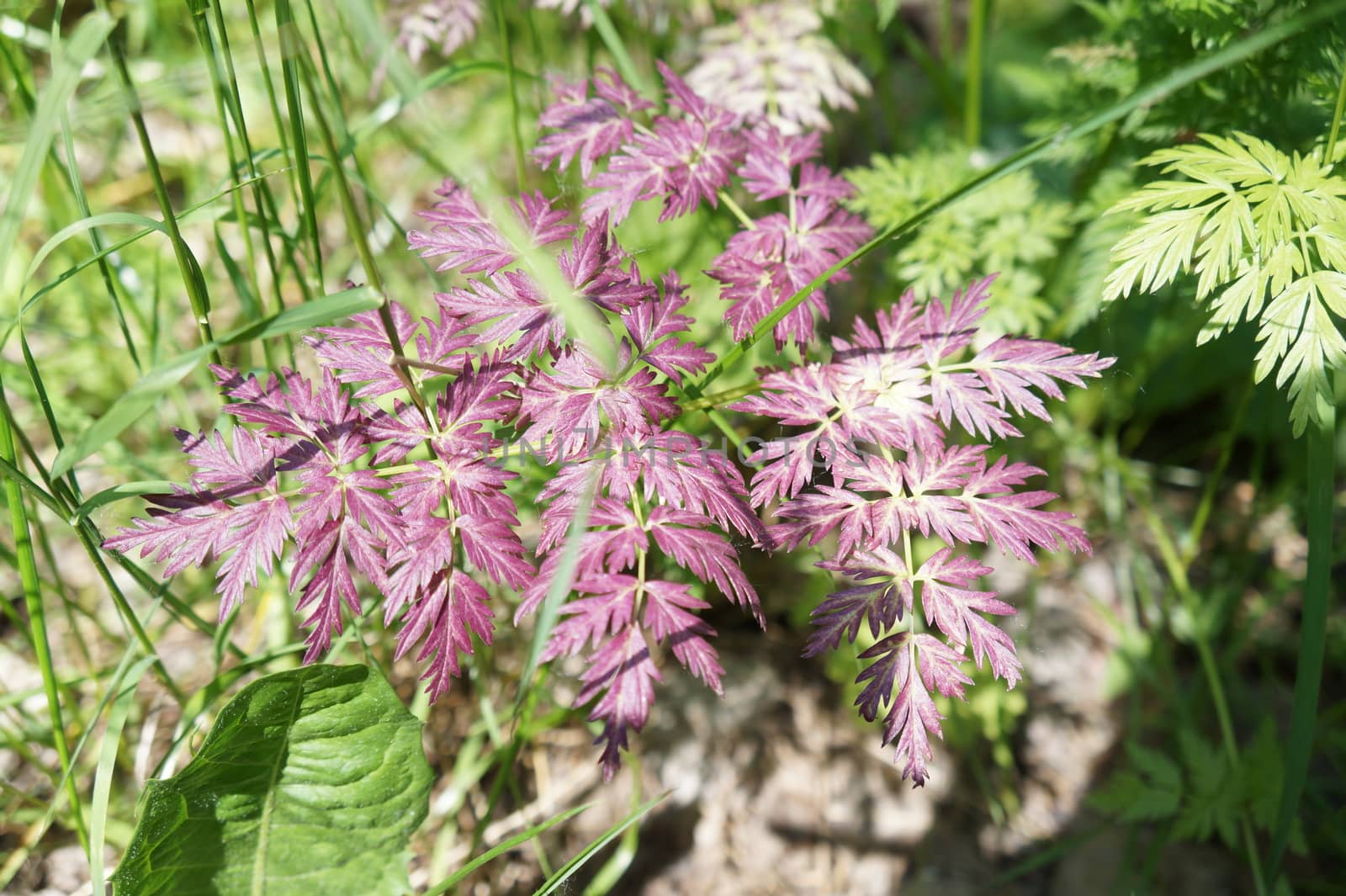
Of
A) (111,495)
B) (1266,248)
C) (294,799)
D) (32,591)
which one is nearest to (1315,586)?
(1266,248)

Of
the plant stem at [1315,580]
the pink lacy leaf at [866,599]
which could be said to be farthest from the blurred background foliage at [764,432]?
the pink lacy leaf at [866,599]

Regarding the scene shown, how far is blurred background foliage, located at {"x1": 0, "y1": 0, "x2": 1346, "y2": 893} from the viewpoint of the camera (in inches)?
62.2

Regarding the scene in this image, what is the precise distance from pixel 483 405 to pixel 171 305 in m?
1.44

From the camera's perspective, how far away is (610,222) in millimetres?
1578

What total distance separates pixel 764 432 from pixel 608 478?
1.15m

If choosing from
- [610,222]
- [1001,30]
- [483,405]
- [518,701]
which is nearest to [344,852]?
[518,701]

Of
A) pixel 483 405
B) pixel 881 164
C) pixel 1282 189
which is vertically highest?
pixel 483 405

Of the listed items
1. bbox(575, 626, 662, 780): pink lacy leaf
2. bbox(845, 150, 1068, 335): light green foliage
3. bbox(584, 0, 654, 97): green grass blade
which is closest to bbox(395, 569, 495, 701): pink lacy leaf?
bbox(575, 626, 662, 780): pink lacy leaf

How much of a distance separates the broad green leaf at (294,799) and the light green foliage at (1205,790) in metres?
1.46

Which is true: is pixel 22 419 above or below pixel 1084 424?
above

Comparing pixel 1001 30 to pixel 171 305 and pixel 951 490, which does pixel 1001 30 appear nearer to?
pixel 951 490

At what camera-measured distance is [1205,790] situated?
181 cm

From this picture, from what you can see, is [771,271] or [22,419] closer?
[771,271]

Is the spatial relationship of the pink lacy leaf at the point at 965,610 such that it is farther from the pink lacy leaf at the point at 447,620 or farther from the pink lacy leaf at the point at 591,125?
the pink lacy leaf at the point at 591,125
